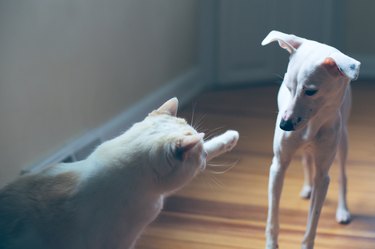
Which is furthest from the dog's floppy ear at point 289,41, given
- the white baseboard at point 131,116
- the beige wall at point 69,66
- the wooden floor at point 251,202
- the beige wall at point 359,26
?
the beige wall at point 359,26

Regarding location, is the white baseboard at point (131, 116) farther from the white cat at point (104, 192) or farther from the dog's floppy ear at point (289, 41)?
the dog's floppy ear at point (289, 41)

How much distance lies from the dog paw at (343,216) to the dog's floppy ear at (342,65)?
0.69 metres

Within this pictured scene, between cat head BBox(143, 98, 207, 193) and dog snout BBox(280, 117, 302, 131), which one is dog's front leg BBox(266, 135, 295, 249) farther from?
cat head BBox(143, 98, 207, 193)

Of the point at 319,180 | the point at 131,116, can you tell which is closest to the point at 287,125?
the point at 319,180

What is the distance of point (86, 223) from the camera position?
4.43ft

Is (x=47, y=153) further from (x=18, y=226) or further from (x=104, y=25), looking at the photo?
(x=18, y=226)

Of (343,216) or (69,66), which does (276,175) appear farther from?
(69,66)

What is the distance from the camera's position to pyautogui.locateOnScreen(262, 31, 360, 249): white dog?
1413mm

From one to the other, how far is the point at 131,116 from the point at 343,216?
902mm

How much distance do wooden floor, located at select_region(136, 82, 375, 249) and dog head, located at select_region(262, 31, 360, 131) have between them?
502 millimetres

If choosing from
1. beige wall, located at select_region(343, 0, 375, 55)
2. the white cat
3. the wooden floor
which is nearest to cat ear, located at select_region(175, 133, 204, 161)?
the white cat

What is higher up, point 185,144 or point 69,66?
point 185,144

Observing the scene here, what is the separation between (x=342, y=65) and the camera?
4.49 ft

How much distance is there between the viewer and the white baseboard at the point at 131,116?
2057 millimetres
